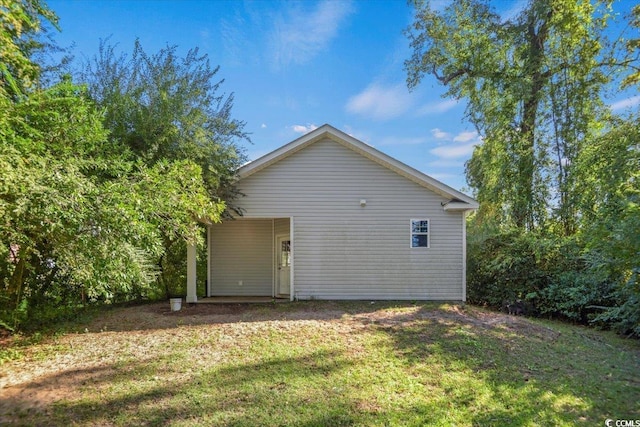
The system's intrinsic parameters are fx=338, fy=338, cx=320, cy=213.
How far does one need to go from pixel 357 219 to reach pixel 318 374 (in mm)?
5868

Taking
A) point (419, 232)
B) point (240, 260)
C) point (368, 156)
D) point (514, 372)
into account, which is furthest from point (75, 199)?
point (419, 232)

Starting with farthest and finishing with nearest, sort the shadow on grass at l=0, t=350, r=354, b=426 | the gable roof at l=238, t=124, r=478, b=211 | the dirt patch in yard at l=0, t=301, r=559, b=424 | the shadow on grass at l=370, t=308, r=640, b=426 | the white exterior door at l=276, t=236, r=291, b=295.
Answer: the white exterior door at l=276, t=236, r=291, b=295
the gable roof at l=238, t=124, r=478, b=211
the dirt patch in yard at l=0, t=301, r=559, b=424
the shadow on grass at l=370, t=308, r=640, b=426
the shadow on grass at l=0, t=350, r=354, b=426

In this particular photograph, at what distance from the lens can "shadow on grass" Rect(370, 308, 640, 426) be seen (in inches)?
165

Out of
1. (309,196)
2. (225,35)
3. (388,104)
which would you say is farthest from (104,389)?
(388,104)

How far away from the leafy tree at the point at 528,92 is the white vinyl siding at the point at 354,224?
5.17m

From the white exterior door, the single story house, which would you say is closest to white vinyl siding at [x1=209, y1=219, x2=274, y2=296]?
the white exterior door

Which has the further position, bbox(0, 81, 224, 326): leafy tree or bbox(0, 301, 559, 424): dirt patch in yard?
bbox(0, 301, 559, 424): dirt patch in yard

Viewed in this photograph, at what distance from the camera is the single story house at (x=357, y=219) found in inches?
401

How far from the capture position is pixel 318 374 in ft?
16.5

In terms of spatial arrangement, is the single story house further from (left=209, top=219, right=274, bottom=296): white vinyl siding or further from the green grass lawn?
the green grass lawn

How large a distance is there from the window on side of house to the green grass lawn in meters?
2.79

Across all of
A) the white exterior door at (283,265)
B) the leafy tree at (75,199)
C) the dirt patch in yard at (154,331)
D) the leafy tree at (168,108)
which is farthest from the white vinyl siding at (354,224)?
the leafy tree at (75,199)

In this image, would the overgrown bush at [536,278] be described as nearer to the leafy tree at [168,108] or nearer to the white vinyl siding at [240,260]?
the white vinyl siding at [240,260]

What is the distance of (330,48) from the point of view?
43.2 ft
